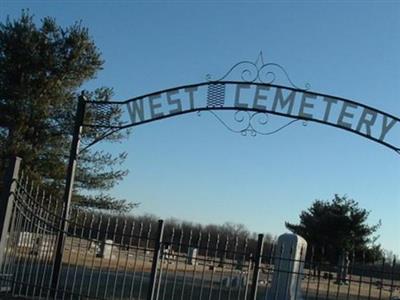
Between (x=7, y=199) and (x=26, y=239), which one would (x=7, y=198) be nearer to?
(x=7, y=199)

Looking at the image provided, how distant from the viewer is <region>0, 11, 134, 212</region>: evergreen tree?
2589 cm

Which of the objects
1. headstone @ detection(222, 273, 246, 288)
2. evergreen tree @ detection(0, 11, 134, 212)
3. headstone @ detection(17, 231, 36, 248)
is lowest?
headstone @ detection(222, 273, 246, 288)

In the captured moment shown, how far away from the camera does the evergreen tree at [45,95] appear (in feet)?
84.9

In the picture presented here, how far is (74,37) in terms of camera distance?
27375 millimetres

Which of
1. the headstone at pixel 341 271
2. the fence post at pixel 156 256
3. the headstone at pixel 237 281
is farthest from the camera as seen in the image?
the headstone at pixel 237 281

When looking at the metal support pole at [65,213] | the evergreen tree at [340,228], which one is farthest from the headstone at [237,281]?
the evergreen tree at [340,228]

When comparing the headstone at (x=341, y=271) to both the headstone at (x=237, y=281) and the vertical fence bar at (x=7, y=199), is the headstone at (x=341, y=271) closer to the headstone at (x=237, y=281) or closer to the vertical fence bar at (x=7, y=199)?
the headstone at (x=237, y=281)

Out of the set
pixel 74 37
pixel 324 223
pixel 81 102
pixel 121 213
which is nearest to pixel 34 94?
pixel 74 37

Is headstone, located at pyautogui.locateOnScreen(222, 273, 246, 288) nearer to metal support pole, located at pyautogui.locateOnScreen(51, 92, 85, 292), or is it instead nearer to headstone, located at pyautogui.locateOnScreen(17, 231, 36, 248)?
metal support pole, located at pyautogui.locateOnScreen(51, 92, 85, 292)

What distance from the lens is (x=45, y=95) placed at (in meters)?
26.4

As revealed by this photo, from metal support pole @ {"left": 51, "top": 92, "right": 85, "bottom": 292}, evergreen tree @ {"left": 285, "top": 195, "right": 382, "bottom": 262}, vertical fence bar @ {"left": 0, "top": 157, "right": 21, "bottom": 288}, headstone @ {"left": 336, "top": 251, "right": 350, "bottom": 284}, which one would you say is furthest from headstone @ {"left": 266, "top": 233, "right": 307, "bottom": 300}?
evergreen tree @ {"left": 285, "top": 195, "right": 382, "bottom": 262}

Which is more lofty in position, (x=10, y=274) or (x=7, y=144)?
(x=7, y=144)

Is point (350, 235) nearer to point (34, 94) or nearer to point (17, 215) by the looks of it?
point (34, 94)

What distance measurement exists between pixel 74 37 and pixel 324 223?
25731mm
